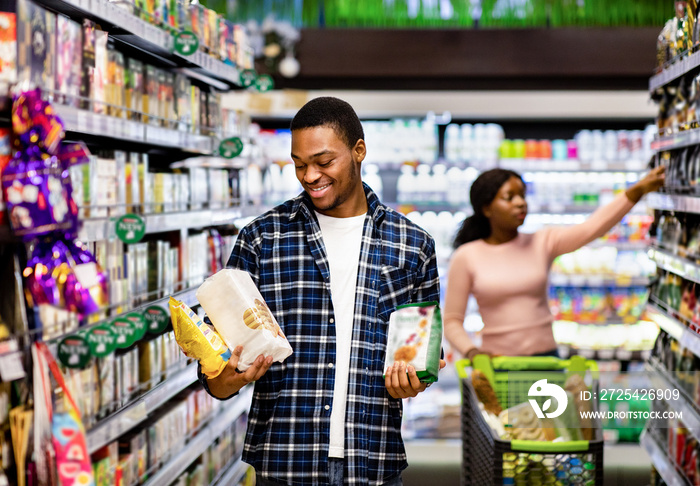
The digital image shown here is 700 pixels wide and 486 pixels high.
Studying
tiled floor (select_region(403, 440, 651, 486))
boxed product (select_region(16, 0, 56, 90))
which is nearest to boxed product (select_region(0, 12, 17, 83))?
boxed product (select_region(16, 0, 56, 90))

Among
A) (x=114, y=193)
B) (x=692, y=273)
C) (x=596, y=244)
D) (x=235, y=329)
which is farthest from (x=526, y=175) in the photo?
(x=235, y=329)

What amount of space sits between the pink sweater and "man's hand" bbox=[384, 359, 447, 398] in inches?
58.1

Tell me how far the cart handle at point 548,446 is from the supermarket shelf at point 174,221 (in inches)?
57.0

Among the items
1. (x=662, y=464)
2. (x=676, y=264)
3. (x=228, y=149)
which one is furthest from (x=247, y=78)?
(x=662, y=464)

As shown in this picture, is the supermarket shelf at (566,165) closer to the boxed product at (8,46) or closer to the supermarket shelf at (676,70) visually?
the supermarket shelf at (676,70)

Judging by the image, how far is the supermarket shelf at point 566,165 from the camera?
6195 mm

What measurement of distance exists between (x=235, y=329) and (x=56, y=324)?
0.45 meters

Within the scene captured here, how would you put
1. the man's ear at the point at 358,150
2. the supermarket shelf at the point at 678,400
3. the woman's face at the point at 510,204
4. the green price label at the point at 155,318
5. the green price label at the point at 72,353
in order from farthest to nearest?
the woman's face at the point at 510,204
the supermarket shelf at the point at 678,400
the green price label at the point at 155,318
the man's ear at the point at 358,150
the green price label at the point at 72,353

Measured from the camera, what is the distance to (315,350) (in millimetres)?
2041

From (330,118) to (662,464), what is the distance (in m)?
2.36

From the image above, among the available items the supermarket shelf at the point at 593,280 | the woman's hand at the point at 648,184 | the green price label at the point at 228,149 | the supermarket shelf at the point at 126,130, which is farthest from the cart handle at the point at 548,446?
the supermarket shelf at the point at 593,280

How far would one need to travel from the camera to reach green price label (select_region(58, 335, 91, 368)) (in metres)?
2.00

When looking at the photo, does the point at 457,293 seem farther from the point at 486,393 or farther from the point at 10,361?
the point at 10,361

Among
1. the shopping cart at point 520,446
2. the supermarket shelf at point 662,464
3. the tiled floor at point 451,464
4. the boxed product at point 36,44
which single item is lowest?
the tiled floor at point 451,464
